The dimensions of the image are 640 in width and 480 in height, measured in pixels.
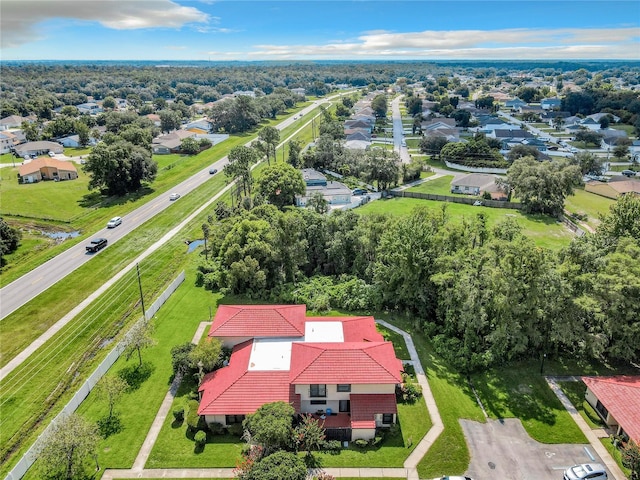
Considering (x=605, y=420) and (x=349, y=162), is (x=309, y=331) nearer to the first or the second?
(x=605, y=420)

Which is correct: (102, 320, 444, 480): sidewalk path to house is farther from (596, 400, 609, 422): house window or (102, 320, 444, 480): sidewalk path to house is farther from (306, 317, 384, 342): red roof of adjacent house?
(596, 400, 609, 422): house window

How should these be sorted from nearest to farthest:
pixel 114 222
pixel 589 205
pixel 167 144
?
pixel 114 222 < pixel 589 205 < pixel 167 144

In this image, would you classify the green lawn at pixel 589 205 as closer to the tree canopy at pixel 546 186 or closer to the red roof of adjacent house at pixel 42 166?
the tree canopy at pixel 546 186

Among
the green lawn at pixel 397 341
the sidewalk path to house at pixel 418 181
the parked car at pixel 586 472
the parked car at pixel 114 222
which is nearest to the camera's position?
the parked car at pixel 586 472

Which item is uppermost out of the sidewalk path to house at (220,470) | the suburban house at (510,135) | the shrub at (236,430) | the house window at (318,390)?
the suburban house at (510,135)

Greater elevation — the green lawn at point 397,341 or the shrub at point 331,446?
the green lawn at point 397,341

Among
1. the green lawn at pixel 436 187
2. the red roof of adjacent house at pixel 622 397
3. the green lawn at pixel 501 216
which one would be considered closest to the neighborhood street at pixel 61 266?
the green lawn at pixel 501 216

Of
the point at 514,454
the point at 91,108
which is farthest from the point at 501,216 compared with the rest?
the point at 91,108

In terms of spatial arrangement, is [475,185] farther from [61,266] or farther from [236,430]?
[61,266]
